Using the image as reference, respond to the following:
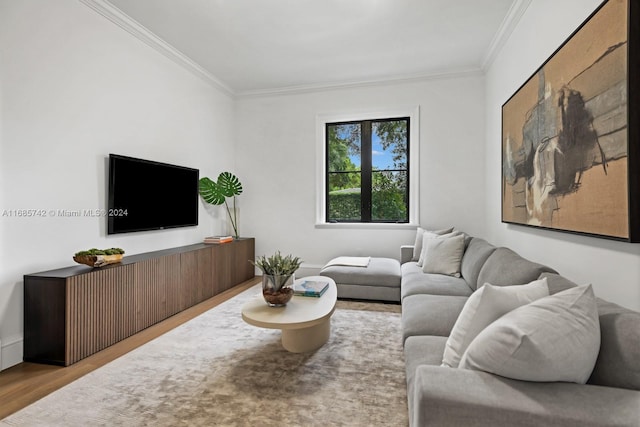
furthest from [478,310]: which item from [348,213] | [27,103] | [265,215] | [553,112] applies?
[265,215]

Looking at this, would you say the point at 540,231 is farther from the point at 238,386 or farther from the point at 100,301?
the point at 100,301

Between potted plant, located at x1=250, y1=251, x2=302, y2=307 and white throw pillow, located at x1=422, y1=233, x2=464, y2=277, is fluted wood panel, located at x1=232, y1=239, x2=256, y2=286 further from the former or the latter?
white throw pillow, located at x1=422, y1=233, x2=464, y2=277

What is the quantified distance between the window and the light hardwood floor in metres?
2.94

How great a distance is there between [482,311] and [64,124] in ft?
10.3

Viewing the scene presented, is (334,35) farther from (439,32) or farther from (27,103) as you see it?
(27,103)

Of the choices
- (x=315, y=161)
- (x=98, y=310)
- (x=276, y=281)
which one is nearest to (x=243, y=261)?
(x=315, y=161)

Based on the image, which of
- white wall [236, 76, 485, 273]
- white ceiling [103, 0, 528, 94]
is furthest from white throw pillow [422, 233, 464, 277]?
white ceiling [103, 0, 528, 94]

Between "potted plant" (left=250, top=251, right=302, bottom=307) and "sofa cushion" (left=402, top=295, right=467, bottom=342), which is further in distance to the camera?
"potted plant" (left=250, top=251, right=302, bottom=307)

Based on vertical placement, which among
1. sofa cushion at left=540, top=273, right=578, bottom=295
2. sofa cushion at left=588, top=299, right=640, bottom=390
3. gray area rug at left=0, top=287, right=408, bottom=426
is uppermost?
sofa cushion at left=540, top=273, right=578, bottom=295

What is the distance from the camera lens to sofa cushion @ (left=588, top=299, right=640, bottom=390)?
0.99 metres

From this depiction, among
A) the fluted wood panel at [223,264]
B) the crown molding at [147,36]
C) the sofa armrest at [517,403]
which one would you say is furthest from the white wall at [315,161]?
the sofa armrest at [517,403]

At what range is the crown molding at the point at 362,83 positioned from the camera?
4.32 meters

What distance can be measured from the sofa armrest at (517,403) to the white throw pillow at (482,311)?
213mm

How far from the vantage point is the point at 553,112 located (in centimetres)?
213
